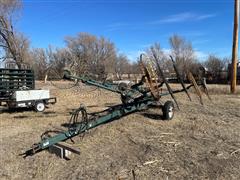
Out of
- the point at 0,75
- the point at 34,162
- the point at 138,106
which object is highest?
the point at 0,75

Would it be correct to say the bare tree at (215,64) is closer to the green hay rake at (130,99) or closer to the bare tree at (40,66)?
the bare tree at (40,66)

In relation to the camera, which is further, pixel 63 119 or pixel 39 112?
pixel 39 112

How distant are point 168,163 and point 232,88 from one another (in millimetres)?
12951

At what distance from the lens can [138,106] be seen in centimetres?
842

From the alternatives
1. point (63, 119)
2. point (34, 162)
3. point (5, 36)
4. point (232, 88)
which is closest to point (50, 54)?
point (5, 36)

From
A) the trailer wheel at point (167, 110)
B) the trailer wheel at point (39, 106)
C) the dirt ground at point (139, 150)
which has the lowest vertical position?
the dirt ground at point (139, 150)

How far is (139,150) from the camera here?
5.79m

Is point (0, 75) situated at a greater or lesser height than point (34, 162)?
greater

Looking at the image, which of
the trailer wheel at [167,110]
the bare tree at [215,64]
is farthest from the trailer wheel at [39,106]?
the bare tree at [215,64]

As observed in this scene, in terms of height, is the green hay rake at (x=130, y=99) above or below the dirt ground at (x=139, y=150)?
above

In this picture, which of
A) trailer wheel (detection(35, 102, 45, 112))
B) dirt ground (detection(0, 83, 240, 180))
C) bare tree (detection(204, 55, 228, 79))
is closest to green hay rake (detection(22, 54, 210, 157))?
dirt ground (detection(0, 83, 240, 180))

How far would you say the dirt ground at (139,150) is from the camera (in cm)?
474

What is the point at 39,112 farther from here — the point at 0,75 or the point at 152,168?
the point at 152,168

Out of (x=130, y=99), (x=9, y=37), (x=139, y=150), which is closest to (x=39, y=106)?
(x=130, y=99)
